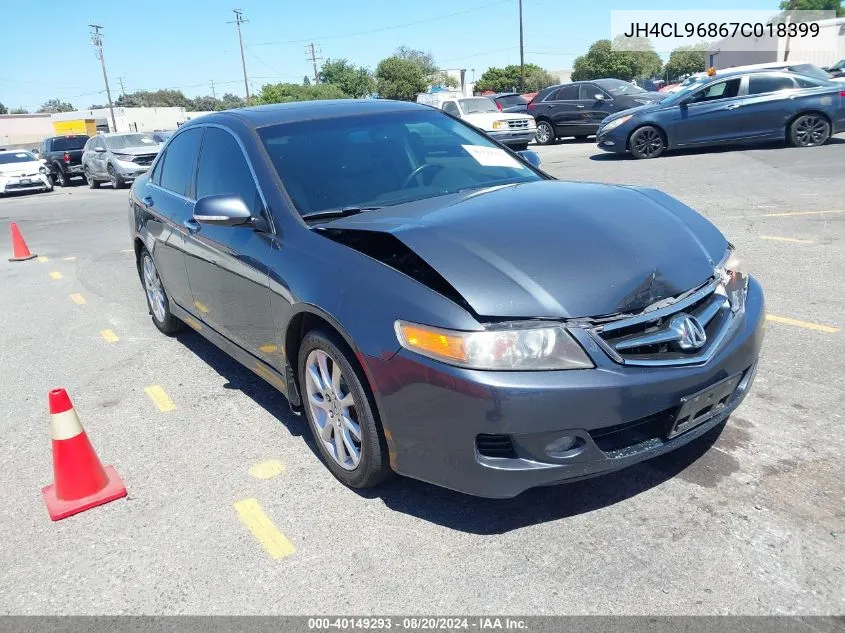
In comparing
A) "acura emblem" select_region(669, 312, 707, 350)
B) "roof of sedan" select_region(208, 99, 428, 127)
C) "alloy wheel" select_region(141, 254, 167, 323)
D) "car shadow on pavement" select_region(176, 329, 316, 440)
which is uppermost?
"roof of sedan" select_region(208, 99, 428, 127)

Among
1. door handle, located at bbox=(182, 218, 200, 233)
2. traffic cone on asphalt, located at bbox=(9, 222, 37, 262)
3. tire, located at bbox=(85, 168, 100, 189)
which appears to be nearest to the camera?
door handle, located at bbox=(182, 218, 200, 233)

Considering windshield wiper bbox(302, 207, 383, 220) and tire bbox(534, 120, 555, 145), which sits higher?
windshield wiper bbox(302, 207, 383, 220)

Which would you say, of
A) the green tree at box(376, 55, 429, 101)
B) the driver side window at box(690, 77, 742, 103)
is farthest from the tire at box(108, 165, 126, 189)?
the green tree at box(376, 55, 429, 101)

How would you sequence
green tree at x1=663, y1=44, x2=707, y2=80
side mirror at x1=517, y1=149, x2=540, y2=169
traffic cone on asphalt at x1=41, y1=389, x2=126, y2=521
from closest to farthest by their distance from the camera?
traffic cone on asphalt at x1=41, y1=389, x2=126, y2=521 → side mirror at x1=517, y1=149, x2=540, y2=169 → green tree at x1=663, y1=44, x2=707, y2=80

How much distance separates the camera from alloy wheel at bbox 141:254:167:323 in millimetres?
5602

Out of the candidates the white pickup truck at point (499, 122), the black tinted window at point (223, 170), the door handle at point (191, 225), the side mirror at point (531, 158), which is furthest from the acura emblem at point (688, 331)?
the white pickup truck at point (499, 122)

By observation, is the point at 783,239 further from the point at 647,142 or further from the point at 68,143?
the point at 68,143

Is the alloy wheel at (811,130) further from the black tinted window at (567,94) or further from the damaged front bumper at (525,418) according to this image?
the damaged front bumper at (525,418)

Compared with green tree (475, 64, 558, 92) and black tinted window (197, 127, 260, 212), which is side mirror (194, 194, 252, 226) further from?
green tree (475, 64, 558, 92)

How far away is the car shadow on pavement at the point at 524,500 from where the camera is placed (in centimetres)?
289

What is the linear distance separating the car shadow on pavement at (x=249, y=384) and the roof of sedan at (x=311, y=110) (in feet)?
5.40

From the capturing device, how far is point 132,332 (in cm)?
602

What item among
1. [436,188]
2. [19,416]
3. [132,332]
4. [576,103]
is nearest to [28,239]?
[132,332]

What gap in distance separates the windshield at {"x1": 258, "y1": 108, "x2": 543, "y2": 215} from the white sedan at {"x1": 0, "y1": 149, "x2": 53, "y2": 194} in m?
22.4
